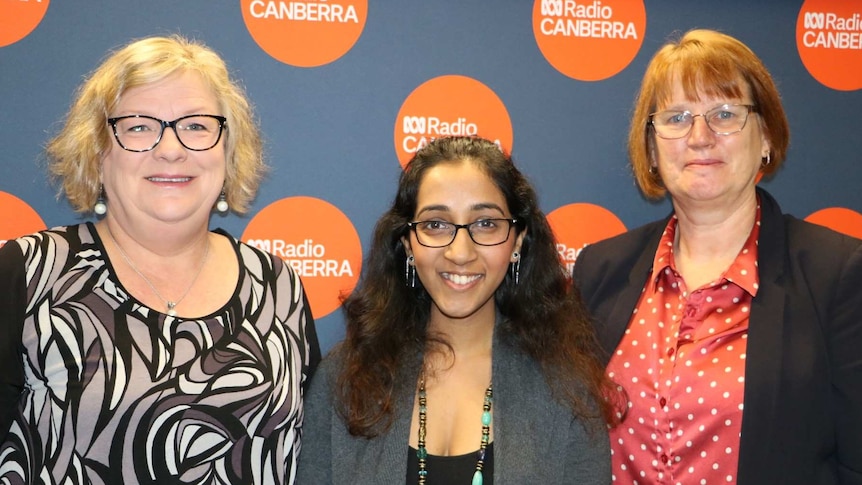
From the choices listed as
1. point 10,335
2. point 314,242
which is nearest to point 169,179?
point 10,335

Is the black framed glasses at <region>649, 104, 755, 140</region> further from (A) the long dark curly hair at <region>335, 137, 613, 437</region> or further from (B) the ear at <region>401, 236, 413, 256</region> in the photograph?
(B) the ear at <region>401, 236, 413, 256</region>

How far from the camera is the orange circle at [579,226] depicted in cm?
291

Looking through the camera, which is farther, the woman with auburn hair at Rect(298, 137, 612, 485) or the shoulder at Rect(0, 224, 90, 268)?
the woman with auburn hair at Rect(298, 137, 612, 485)

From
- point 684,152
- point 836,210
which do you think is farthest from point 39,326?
point 836,210

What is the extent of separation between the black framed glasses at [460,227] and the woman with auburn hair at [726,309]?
0.47 m

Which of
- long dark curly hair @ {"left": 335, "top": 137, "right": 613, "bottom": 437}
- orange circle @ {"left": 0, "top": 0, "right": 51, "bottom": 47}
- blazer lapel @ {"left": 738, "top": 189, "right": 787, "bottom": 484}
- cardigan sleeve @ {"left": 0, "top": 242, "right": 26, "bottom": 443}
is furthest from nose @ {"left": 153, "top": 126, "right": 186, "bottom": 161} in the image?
blazer lapel @ {"left": 738, "top": 189, "right": 787, "bottom": 484}

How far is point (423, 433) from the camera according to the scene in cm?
215

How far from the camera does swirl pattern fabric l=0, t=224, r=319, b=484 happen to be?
6.24 feet

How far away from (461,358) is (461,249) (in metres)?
0.34

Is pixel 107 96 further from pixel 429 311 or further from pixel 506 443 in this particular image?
pixel 506 443

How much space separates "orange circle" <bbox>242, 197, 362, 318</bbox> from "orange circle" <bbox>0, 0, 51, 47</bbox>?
0.88m

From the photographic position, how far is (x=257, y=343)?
2.13 m

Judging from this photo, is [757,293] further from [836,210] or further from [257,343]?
[257,343]

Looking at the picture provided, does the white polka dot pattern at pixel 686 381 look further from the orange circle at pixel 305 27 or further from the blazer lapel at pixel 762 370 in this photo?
the orange circle at pixel 305 27
